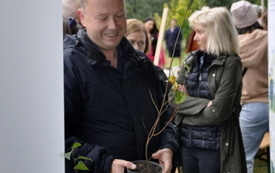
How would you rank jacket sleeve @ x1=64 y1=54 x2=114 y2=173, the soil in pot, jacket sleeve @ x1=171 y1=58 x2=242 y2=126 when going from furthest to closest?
jacket sleeve @ x1=171 y1=58 x2=242 y2=126 → jacket sleeve @ x1=64 y1=54 x2=114 y2=173 → the soil in pot

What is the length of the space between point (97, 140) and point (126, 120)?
0.15 metres

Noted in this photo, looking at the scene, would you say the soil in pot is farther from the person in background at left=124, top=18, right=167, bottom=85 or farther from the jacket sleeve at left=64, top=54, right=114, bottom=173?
the person in background at left=124, top=18, right=167, bottom=85

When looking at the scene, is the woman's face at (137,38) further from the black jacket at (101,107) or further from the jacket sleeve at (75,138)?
the jacket sleeve at (75,138)

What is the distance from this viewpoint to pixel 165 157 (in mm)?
2029

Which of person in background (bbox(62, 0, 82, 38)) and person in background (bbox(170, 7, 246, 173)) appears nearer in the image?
person in background (bbox(62, 0, 82, 38))

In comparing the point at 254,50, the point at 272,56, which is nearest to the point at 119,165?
the point at 272,56

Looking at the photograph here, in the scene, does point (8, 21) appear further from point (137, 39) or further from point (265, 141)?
point (265, 141)

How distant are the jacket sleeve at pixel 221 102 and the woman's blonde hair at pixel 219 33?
0.10 meters

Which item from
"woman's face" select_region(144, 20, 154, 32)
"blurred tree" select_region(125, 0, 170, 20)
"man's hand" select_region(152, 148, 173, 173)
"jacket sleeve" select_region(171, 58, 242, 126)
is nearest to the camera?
"man's hand" select_region(152, 148, 173, 173)

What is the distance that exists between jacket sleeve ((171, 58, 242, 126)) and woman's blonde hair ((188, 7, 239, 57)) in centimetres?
10

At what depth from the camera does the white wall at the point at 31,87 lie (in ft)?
4.14

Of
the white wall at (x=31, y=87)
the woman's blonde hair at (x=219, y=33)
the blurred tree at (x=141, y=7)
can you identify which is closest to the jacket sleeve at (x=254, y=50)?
the woman's blonde hair at (x=219, y=33)

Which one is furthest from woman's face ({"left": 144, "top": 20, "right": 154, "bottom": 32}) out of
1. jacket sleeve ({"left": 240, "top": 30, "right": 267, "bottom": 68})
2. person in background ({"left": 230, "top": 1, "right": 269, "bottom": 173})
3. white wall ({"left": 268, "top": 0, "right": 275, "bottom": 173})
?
white wall ({"left": 268, "top": 0, "right": 275, "bottom": 173})

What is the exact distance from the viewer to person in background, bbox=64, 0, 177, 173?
1950mm
